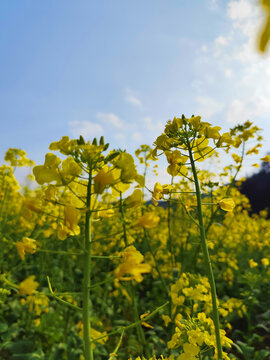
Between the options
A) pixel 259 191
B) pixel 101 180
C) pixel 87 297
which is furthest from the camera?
pixel 259 191

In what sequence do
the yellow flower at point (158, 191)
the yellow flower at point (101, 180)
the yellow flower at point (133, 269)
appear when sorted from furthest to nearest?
the yellow flower at point (158, 191), the yellow flower at point (101, 180), the yellow flower at point (133, 269)

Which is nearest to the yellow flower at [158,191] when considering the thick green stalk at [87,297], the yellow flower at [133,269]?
the thick green stalk at [87,297]

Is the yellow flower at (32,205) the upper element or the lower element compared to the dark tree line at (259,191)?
lower

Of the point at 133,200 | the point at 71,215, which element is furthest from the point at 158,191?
the point at 71,215

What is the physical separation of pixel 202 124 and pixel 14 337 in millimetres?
3630

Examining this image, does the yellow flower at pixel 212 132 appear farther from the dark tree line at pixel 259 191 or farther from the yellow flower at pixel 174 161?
the dark tree line at pixel 259 191

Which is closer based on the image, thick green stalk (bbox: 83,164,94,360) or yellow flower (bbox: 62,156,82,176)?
thick green stalk (bbox: 83,164,94,360)

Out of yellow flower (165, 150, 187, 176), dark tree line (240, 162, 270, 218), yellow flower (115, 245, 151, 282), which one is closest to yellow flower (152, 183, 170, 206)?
yellow flower (165, 150, 187, 176)

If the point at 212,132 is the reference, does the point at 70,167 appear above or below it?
below

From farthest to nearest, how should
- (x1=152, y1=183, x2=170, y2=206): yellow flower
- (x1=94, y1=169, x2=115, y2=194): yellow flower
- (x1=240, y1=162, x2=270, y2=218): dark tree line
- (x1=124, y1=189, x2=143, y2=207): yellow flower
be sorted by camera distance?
1. (x1=240, y1=162, x2=270, y2=218): dark tree line
2. (x1=152, y1=183, x2=170, y2=206): yellow flower
3. (x1=124, y1=189, x2=143, y2=207): yellow flower
4. (x1=94, y1=169, x2=115, y2=194): yellow flower

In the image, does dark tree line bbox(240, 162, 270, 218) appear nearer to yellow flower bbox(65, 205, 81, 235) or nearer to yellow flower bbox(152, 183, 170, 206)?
yellow flower bbox(152, 183, 170, 206)

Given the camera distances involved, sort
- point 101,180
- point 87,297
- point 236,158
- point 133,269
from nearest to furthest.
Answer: point 133,269, point 101,180, point 87,297, point 236,158

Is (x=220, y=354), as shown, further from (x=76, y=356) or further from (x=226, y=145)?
(x=76, y=356)

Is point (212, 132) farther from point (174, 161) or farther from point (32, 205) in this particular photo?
point (32, 205)
